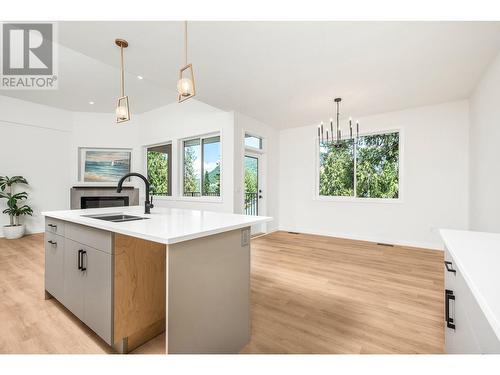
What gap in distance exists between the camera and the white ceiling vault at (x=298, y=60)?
7.29ft

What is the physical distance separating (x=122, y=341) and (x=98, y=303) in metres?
0.29

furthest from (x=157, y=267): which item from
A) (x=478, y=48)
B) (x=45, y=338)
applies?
(x=478, y=48)

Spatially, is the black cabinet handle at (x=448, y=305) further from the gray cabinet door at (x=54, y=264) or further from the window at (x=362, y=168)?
the window at (x=362, y=168)

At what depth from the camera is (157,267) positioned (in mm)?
1691

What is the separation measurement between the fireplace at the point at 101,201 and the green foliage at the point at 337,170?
204 inches

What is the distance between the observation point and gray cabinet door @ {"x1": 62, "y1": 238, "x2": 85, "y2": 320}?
1.72 meters

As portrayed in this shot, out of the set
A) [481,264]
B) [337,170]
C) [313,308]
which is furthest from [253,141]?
[481,264]

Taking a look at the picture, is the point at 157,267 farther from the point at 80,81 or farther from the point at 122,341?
the point at 80,81

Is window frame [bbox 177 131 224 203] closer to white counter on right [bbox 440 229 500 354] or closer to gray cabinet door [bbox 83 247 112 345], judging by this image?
gray cabinet door [bbox 83 247 112 345]

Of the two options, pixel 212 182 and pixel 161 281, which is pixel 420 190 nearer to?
pixel 212 182

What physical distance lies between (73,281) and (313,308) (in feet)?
6.53

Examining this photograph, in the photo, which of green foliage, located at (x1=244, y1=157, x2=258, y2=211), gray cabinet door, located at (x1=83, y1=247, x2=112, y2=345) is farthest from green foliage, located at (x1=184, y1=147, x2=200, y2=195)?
gray cabinet door, located at (x1=83, y1=247, x2=112, y2=345)

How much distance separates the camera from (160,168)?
630 cm
